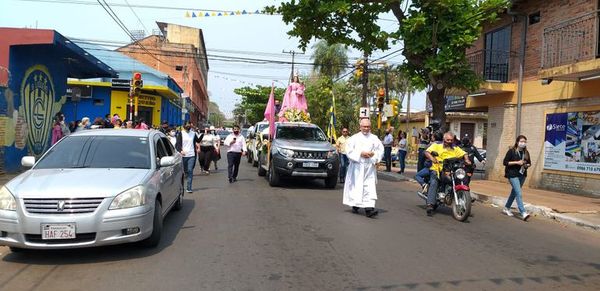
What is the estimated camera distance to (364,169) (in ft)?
31.7

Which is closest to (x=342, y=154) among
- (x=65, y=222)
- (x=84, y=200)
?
(x=84, y=200)

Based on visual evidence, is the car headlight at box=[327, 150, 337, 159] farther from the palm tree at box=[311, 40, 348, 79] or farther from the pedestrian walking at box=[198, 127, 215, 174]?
the palm tree at box=[311, 40, 348, 79]

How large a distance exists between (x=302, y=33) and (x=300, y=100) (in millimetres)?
3238

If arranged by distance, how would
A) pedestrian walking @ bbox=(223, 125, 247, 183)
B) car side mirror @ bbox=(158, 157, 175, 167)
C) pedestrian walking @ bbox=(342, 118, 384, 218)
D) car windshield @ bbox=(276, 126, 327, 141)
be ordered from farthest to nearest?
car windshield @ bbox=(276, 126, 327, 141) < pedestrian walking @ bbox=(223, 125, 247, 183) < pedestrian walking @ bbox=(342, 118, 384, 218) < car side mirror @ bbox=(158, 157, 175, 167)

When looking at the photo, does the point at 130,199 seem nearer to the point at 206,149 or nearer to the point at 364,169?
the point at 364,169

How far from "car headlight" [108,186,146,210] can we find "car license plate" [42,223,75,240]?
46 cm

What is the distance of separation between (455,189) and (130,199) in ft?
19.5

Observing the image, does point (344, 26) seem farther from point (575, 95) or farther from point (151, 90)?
point (151, 90)

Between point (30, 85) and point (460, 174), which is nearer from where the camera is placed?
point (460, 174)

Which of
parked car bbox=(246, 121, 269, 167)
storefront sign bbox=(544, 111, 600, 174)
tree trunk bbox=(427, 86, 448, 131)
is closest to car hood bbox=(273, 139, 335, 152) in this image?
tree trunk bbox=(427, 86, 448, 131)

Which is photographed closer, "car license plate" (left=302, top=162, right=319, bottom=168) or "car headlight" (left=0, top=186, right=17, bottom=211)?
"car headlight" (left=0, top=186, right=17, bottom=211)

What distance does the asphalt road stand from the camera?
210 inches

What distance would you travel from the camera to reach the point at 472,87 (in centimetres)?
1552

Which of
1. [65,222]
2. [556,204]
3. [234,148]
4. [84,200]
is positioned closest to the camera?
[65,222]
